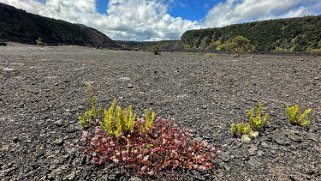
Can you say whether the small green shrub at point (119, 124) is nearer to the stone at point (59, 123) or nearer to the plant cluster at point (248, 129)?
the stone at point (59, 123)

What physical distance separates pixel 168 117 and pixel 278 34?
7482 cm

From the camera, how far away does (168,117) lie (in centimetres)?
505

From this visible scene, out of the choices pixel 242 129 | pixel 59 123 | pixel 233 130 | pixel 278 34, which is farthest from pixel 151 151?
pixel 278 34

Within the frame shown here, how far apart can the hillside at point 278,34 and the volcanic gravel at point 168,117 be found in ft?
180

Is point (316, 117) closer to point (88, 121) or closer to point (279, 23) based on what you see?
point (88, 121)

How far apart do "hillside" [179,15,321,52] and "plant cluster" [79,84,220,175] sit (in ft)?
194

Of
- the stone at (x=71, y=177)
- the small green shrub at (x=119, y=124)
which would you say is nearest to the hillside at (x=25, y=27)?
the small green shrub at (x=119, y=124)

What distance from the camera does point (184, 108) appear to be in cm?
566

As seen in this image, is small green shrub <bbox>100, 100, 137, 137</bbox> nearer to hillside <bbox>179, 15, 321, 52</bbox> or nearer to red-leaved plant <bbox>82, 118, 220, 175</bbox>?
red-leaved plant <bbox>82, 118, 220, 175</bbox>

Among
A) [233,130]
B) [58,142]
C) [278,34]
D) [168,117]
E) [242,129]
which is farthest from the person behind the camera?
[278,34]

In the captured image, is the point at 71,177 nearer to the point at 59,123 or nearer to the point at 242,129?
the point at 59,123

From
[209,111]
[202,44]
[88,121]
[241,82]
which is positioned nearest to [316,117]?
[209,111]

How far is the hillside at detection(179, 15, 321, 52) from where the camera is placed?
57.6m

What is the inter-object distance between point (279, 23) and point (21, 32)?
79552 millimetres
